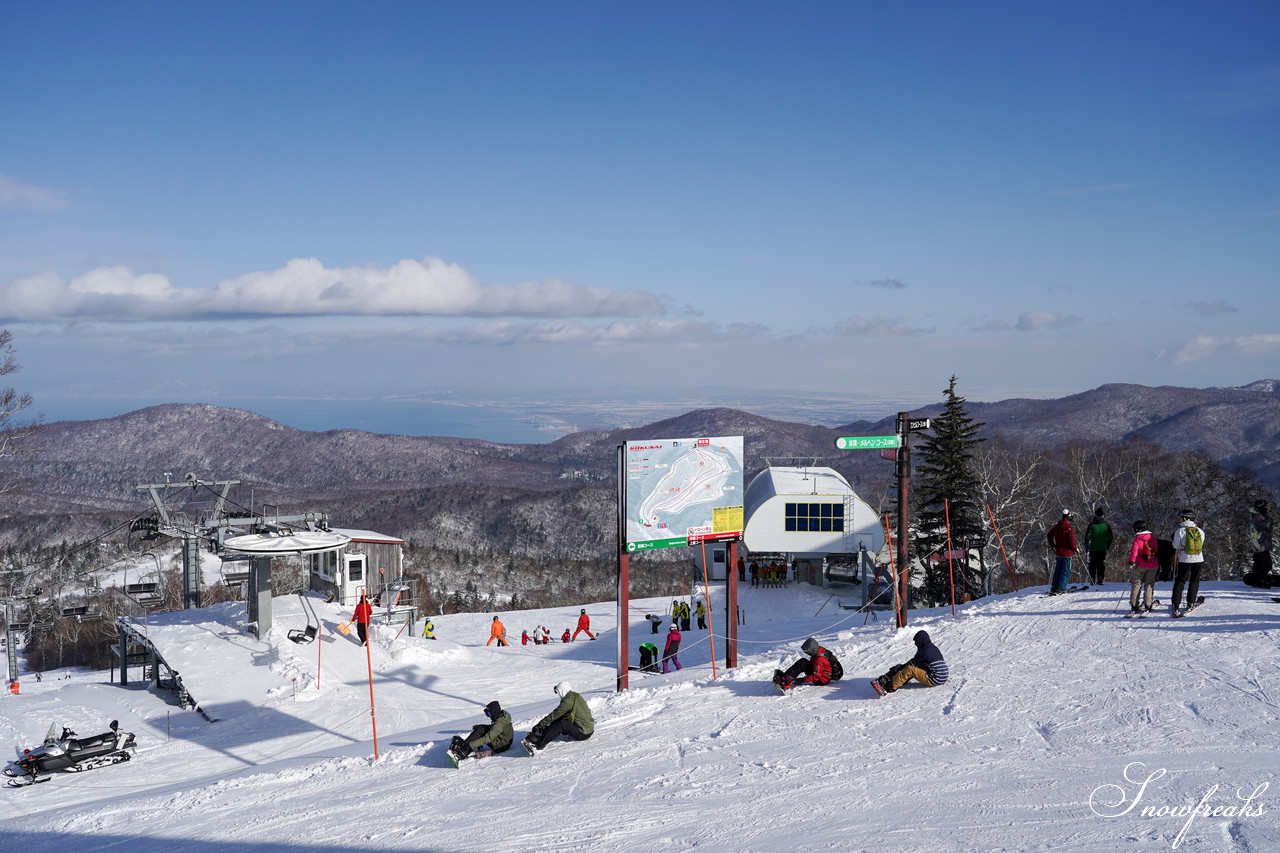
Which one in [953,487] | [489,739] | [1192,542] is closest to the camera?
[489,739]

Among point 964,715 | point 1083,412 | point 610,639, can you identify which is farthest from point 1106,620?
point 1083,412

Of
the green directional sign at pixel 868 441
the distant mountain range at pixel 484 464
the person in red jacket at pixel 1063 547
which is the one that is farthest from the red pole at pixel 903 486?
the distant mountain range at pixel 484 464

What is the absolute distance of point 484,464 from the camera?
172875 millimetres

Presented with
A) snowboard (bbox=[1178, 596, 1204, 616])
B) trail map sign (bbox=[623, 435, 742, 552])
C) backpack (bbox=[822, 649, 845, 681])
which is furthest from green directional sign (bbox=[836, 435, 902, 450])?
snowboard (bbox=[1178, 596, 1204, 616])

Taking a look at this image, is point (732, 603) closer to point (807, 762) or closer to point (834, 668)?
point (834, 668)

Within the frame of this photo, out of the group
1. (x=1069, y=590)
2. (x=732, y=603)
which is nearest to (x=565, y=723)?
(x=732, y=603)

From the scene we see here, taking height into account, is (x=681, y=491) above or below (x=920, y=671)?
above

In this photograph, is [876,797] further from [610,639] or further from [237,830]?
[610,639]

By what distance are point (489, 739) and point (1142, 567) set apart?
1129cm

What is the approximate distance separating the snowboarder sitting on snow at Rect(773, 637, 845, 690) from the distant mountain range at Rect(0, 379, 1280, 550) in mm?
51539

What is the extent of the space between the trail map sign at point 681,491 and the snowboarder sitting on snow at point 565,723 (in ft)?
11.3

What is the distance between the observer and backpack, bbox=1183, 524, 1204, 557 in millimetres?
13766

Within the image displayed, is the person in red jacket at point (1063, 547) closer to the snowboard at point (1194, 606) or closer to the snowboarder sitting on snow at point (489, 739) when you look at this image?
the snowboard at point (1194, 606)

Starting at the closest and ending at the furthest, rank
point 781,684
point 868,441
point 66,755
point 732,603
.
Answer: point 781,684, point 66,755, point 732,603, point 868,441
